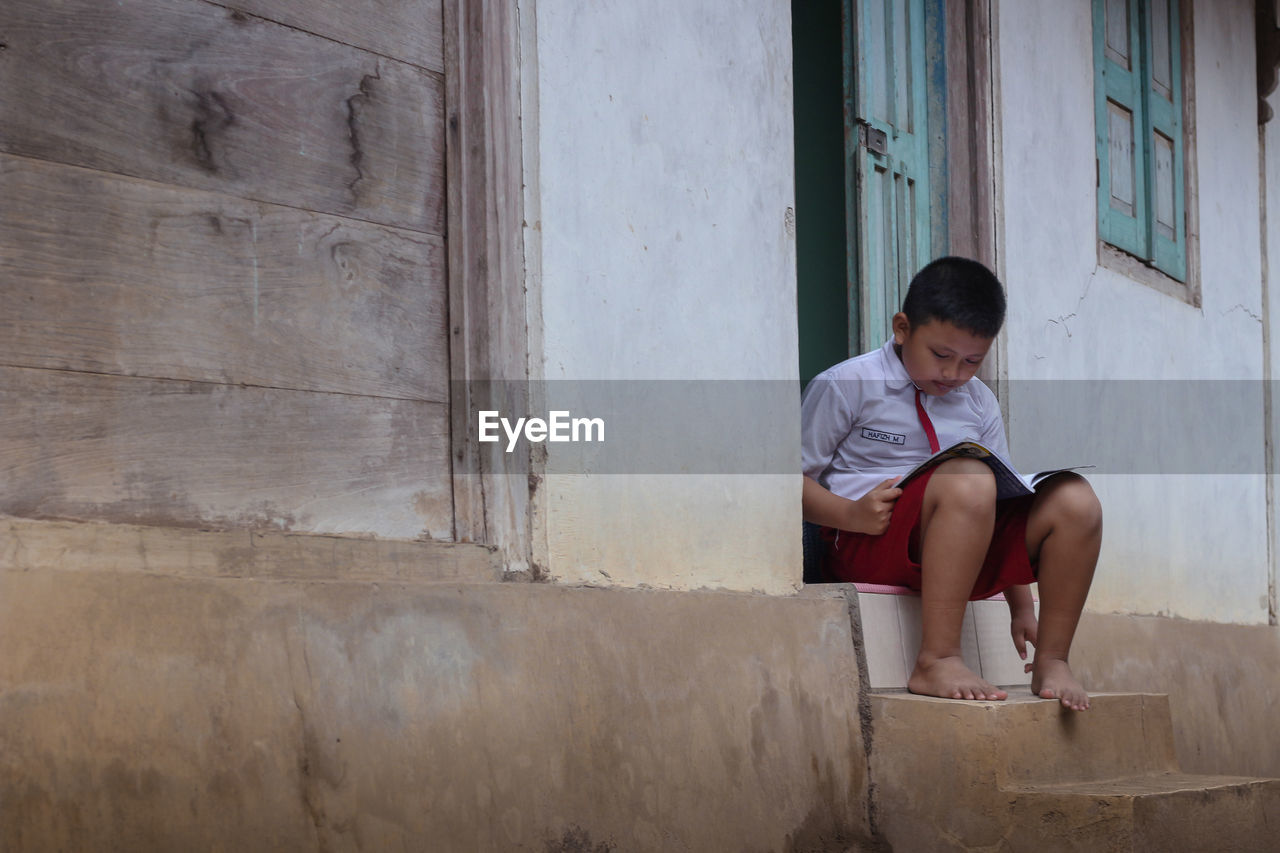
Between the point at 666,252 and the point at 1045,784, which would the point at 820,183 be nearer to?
the point at 666,252

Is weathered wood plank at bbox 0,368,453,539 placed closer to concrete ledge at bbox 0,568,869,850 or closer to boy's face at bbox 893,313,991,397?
concrete ledge at bbox 0,568,869,850

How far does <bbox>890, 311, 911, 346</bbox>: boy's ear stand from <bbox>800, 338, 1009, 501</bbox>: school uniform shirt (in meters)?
0.04

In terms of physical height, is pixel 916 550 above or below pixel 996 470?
below

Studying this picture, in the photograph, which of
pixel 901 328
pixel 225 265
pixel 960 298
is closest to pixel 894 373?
pixel 901 328

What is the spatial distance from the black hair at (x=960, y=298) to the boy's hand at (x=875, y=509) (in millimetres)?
386

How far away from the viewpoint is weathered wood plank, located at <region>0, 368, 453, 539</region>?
1887 mm

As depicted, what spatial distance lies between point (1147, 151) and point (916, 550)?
8.04 ft

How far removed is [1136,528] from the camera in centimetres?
439

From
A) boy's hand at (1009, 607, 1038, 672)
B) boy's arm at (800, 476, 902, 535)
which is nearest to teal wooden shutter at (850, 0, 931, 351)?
boy's arm at (800, 476, 902, 535)

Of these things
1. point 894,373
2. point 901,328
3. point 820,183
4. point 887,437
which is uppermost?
point 820,183

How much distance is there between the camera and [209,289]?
2104mm

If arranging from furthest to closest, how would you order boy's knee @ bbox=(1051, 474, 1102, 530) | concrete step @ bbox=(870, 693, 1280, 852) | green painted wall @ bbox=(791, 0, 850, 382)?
green painted wall @ bbox=(791, 0, 850, 382)
boy's knee @ bbox=(1051, 474, 1102, 530)
concrete step @ bbox=(870, 693, 1280, 852)

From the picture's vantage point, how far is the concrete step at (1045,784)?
240 cm

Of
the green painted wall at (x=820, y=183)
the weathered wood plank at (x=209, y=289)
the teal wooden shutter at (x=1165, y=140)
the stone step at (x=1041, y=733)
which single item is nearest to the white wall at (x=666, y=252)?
the weathered wood plank at (x=209, y=289)
